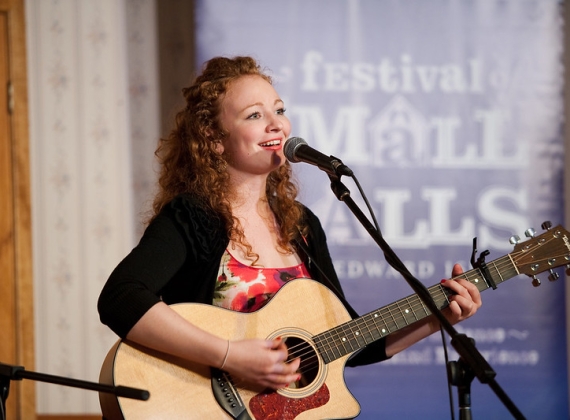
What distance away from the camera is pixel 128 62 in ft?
12.9

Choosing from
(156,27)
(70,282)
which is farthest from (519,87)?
(70,282)

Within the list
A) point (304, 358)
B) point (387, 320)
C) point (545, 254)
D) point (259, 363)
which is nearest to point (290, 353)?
point (304, 358)

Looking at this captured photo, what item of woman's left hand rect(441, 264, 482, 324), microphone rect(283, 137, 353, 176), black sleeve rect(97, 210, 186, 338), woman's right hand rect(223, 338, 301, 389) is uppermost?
microphone rect(283, 137, 353, 176)

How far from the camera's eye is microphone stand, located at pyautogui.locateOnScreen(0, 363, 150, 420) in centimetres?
143

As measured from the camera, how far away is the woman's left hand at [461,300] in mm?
2027

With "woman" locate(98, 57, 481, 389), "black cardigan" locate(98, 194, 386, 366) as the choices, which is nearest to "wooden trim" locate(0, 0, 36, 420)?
"woman" locate(98, 57, 481, 389)

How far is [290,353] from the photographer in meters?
2.00

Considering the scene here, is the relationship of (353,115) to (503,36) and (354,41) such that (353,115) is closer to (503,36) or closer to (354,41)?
(354,41)

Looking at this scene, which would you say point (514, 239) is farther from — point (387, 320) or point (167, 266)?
point (167, 266)

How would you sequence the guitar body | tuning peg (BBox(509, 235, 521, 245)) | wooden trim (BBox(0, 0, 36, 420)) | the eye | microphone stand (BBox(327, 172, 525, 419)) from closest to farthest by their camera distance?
microphone stand (BBox(327, 172, 525, 419)), the guitar body, tuning peg (BBox(509, 235, 521, 245)), the eye, wooden trim (BBox(0, 0, 36, 420))

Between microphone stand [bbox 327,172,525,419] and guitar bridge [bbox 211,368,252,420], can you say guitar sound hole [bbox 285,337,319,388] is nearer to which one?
guitar bridge [bbox 211,368,252,420]

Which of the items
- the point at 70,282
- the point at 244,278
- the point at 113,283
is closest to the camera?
the point at 113,283

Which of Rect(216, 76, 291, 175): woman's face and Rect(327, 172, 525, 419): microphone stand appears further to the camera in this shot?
Rect(216, 76, 291, 175): woman's face

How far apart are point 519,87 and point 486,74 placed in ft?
0.61
